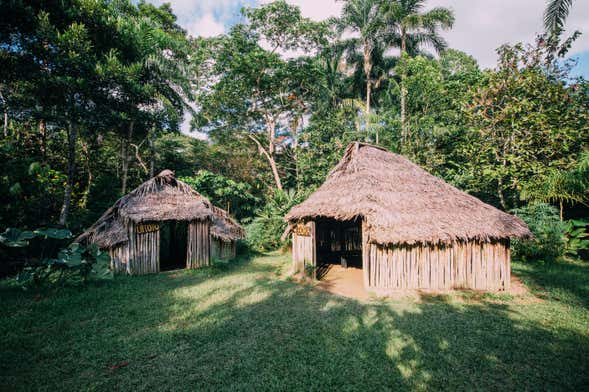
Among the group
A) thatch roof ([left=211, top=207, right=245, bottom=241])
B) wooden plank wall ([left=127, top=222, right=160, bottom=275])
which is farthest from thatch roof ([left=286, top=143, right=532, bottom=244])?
wooden plank wall ([left=127, top=222, right=160, bottom=275])

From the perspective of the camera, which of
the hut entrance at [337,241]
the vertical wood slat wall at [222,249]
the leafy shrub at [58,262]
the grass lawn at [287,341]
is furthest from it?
the hut entrance at [337,241]

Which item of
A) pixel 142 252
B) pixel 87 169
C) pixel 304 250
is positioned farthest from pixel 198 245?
pixel 87 169

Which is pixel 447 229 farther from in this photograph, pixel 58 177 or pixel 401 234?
pixel 58 177

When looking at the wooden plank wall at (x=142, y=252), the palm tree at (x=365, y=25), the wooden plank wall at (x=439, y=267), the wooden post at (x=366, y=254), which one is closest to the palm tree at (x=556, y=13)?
the wooden plank wall at (x=439, y=267)

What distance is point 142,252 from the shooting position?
10562mm

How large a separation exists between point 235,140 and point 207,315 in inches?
755

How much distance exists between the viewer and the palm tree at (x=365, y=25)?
1950 cm

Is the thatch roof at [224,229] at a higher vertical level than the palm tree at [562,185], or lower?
lower

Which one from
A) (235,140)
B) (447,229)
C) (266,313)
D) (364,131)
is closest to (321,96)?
(364,131)

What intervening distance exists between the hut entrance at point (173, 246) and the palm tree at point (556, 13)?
609 inches

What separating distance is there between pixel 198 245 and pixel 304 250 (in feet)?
15.7

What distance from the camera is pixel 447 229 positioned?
7.67 meters

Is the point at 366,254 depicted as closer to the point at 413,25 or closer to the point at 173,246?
the point at 173,246

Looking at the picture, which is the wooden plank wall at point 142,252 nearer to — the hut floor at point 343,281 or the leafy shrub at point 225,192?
the hut floor at point 343,281
